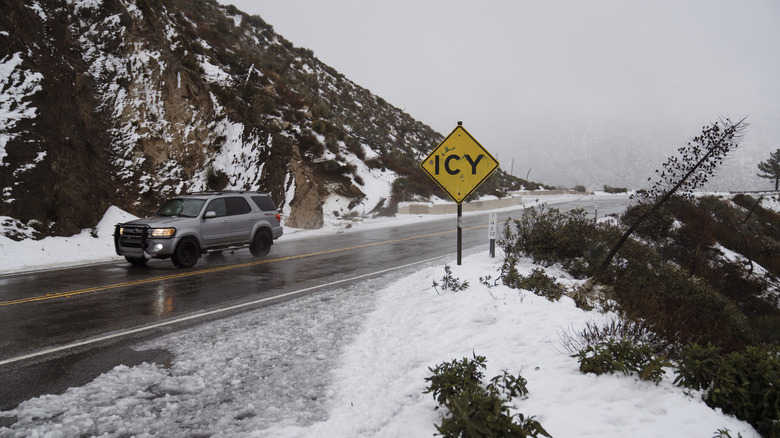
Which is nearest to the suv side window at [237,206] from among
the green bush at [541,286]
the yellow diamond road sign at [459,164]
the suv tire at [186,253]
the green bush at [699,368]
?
the suv tire at [186,253]

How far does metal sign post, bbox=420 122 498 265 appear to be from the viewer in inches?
368

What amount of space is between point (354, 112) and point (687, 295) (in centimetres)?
4020

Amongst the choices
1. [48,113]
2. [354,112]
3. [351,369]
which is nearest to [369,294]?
[351,369]

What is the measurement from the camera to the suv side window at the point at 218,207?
1187cm

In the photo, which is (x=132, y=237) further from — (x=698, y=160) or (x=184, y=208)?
(x=698, y=160)

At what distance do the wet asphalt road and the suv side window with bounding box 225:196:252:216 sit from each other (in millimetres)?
1320

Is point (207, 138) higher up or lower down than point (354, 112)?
lower down

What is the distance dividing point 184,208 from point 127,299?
171 inches

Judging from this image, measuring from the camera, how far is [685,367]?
3385 millimetres

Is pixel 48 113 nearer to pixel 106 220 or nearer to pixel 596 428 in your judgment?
pixel 106 220

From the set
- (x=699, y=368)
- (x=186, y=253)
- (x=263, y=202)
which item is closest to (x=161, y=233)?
(x=186, y=253)

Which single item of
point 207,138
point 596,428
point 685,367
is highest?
point 207,138

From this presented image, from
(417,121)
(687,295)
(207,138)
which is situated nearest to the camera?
(687,295)

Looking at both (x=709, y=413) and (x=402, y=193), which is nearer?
(x=709, y=413)
